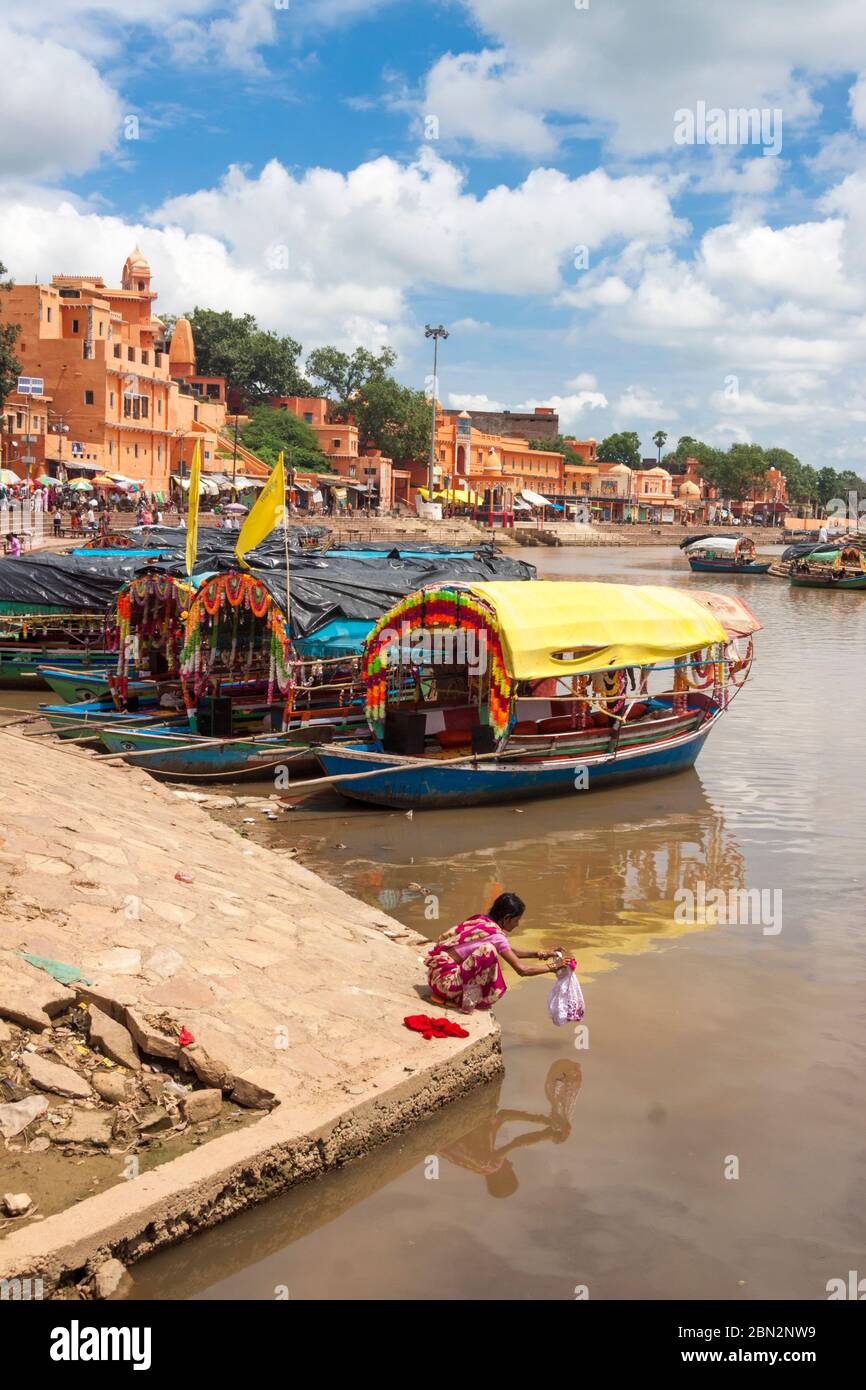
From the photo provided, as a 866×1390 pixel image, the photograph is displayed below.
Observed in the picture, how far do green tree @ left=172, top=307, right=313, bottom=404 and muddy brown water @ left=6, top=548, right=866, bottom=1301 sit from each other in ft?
244

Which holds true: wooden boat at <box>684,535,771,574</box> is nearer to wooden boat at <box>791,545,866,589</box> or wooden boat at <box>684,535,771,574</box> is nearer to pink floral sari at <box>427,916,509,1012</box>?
wooden boat at <box>791,545,866,589</box>

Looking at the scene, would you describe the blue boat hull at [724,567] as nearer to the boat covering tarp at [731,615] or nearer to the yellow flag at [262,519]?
the boat covering tarp at [731,615]

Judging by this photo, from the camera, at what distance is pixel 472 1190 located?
5.88m

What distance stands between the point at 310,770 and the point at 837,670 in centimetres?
1724

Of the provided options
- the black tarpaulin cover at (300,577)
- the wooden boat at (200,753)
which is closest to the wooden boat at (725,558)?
the black tarpaulin cover at (300,577)

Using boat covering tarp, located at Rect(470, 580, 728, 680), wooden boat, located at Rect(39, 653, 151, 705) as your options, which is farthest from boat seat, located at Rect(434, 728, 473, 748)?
wooden boat, located at Rect(39, 653, 151, 705)

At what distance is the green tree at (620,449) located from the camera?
428ft

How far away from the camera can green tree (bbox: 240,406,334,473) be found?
7112 cm

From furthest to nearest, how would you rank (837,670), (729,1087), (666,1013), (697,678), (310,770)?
(837,670) < (697,678) < (310,770) < (666,1013) < (729,1087)

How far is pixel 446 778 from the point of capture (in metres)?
13.7

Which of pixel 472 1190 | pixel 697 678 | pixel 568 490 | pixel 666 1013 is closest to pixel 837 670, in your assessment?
pixel 697 678

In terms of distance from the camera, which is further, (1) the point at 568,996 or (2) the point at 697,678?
(2) the point at 697,678

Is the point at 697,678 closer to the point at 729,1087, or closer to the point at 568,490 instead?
the point at 729,1087
